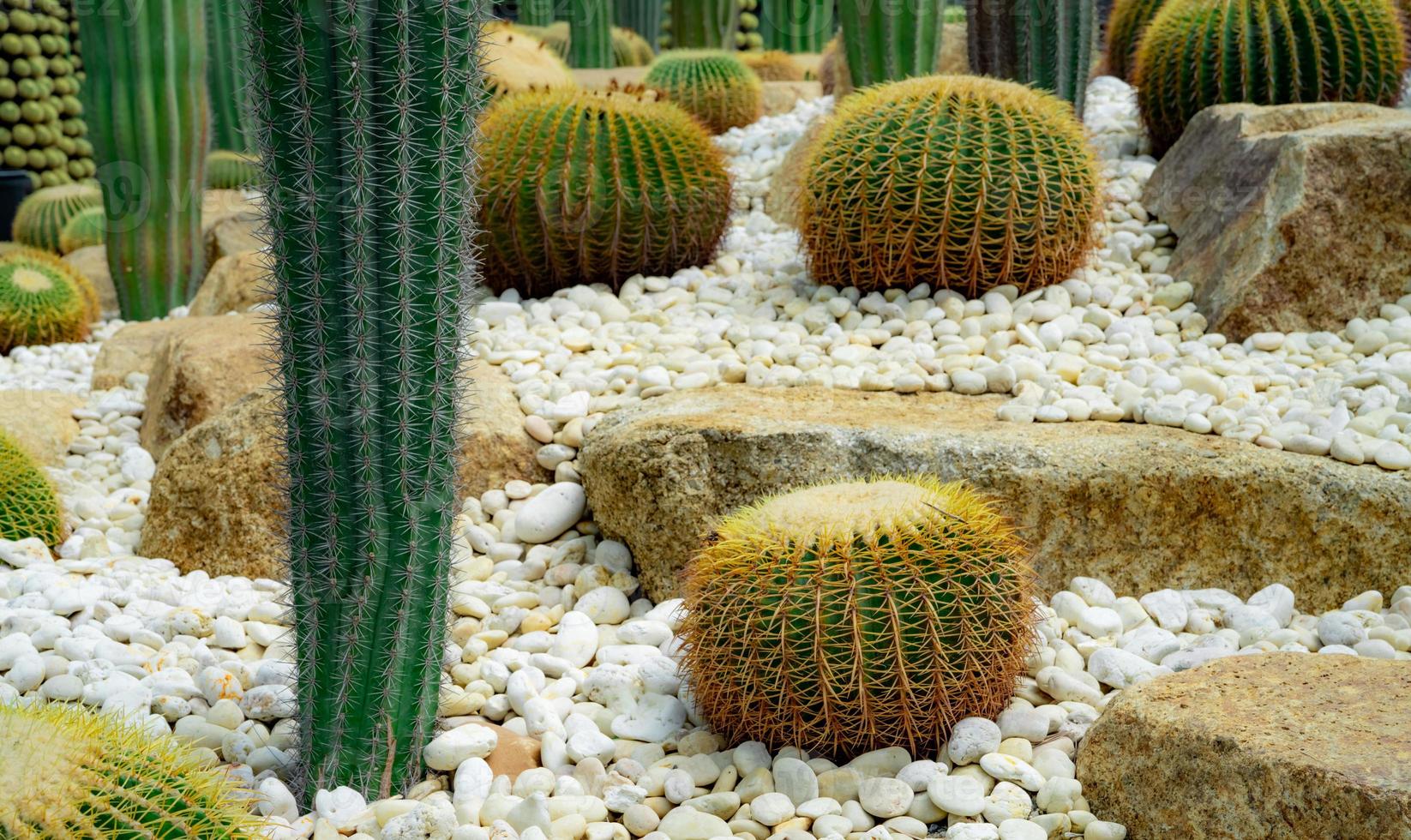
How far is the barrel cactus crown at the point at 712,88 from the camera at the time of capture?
7887mm

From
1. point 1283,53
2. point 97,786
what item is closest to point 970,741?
point 97,786

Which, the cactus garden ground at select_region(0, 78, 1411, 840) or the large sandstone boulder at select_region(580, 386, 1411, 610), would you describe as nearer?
the cactus garden ground at select_region(0, 78, 1411, 840)

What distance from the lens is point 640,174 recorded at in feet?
15.6

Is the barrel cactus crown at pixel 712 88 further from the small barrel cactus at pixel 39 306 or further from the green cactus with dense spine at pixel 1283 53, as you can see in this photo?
the small barrel cactus at pixel 39 306

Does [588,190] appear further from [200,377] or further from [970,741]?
[970,741]

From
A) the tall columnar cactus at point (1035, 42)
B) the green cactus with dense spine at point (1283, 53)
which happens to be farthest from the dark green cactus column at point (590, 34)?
the green cactus with dense spine at point (1283, 53)

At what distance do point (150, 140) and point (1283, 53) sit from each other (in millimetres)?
5452

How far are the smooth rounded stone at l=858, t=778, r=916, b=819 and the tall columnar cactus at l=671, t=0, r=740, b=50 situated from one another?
10.1 m

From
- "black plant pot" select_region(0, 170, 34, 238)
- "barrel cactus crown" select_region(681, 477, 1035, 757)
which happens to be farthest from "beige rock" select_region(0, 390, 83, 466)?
"black plant pot" select_region(0, 170, 34, 238)

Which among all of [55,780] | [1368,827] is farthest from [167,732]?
[1368,827]

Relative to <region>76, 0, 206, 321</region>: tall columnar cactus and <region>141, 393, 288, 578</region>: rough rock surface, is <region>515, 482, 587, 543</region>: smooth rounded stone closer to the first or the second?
<region>141, 393, 288, 578</region>: rough rock surface

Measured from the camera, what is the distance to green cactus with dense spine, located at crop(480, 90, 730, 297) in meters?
4.70

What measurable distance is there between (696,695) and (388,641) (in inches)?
25.4

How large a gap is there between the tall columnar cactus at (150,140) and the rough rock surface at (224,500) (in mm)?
3700
